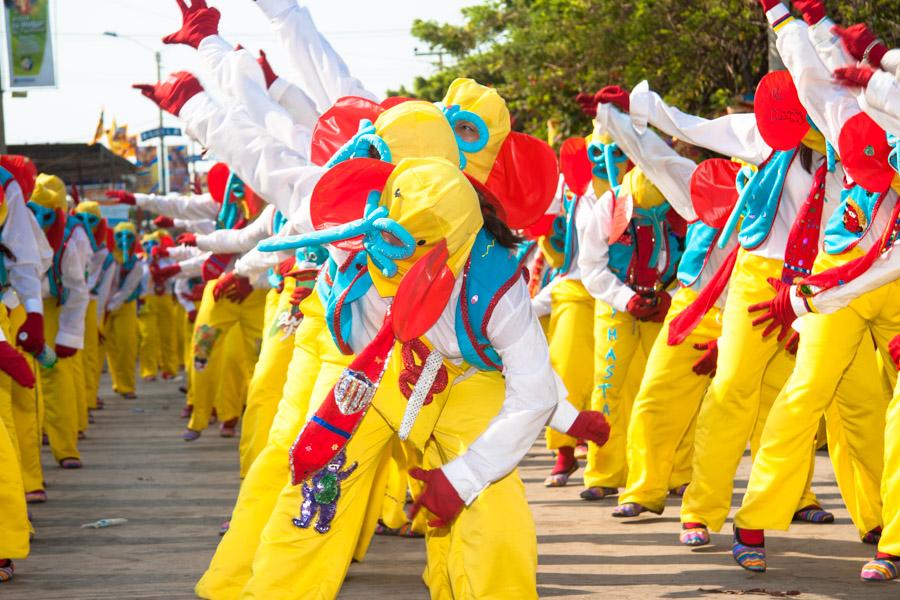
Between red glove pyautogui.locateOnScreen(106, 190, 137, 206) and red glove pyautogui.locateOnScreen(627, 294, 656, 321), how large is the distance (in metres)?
4.32

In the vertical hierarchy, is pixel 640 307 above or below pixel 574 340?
above

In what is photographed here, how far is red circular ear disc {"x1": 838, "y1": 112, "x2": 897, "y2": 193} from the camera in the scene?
18.1 ft

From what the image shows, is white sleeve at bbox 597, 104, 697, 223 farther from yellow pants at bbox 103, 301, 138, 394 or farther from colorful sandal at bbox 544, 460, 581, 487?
yellow pants at bbox 103, 301, 138, 394

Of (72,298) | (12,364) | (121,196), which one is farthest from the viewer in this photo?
(121,196)

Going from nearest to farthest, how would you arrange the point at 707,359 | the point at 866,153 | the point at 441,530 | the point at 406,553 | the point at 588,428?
1. the point at 588,428
2. the point at 441,530
3. the point at 866,153
4. the point at 406,553
5. the point at 707,359

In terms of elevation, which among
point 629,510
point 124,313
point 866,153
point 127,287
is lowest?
point 124,313

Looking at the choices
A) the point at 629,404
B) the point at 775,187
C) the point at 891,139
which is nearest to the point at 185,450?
the point at 629,404

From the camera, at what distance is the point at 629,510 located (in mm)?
7730

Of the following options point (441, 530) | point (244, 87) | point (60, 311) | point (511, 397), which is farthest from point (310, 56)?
point (60, 311)

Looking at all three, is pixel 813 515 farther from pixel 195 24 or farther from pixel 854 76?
pixel 195 24

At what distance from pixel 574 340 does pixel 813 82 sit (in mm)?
3666

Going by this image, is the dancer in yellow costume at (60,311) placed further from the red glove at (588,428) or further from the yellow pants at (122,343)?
the yellow pants at (122,343)

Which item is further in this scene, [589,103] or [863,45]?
[589,103]

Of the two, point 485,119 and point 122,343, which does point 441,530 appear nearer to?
point 485,119
